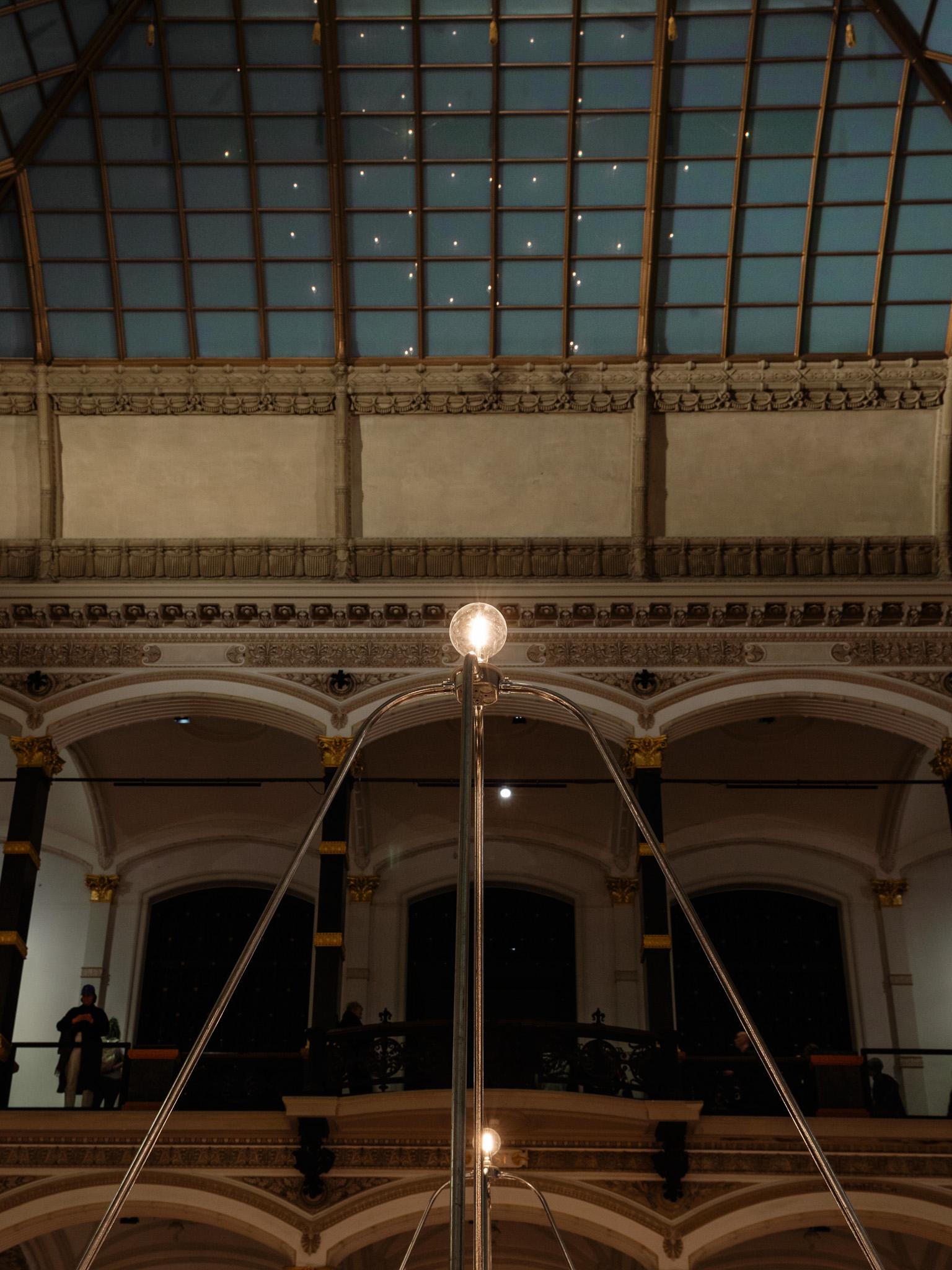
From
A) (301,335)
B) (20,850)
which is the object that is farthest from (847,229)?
(20,850)

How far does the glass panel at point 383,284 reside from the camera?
15305mm

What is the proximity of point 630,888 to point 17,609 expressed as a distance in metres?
8.22

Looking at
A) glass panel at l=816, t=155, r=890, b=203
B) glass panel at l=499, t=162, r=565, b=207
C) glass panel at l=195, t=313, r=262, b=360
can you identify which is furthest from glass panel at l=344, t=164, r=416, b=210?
glass panel at l=816, t=155, r=890, b=203

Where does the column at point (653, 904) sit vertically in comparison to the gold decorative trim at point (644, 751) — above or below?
below

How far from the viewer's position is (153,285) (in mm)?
15375

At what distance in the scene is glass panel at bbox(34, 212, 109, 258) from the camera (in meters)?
15.1

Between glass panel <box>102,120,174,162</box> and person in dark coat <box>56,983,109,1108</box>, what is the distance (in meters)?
8.52

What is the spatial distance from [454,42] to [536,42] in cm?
83

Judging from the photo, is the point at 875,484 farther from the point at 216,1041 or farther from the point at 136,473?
the point at 216,1041

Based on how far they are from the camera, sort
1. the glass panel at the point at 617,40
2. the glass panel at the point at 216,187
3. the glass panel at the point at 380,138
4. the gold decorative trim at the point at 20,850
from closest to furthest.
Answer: the gold decorative trim at the point at 20,850 → the glass panel at the point at 617,40 → the glass panel at the point at 380,138 → the glass panel at the point at 216,187

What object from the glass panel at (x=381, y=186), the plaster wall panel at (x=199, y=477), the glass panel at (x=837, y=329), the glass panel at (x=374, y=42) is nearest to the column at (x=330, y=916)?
the plaster wall panel at (x=199, y=477)

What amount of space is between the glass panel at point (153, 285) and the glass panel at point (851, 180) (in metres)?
6.93

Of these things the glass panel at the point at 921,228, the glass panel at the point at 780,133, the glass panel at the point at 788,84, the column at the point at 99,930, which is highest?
the glass panel at the point at 788,84

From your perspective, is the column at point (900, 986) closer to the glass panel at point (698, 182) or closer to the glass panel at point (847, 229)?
the glass panel at point (847, 229)
